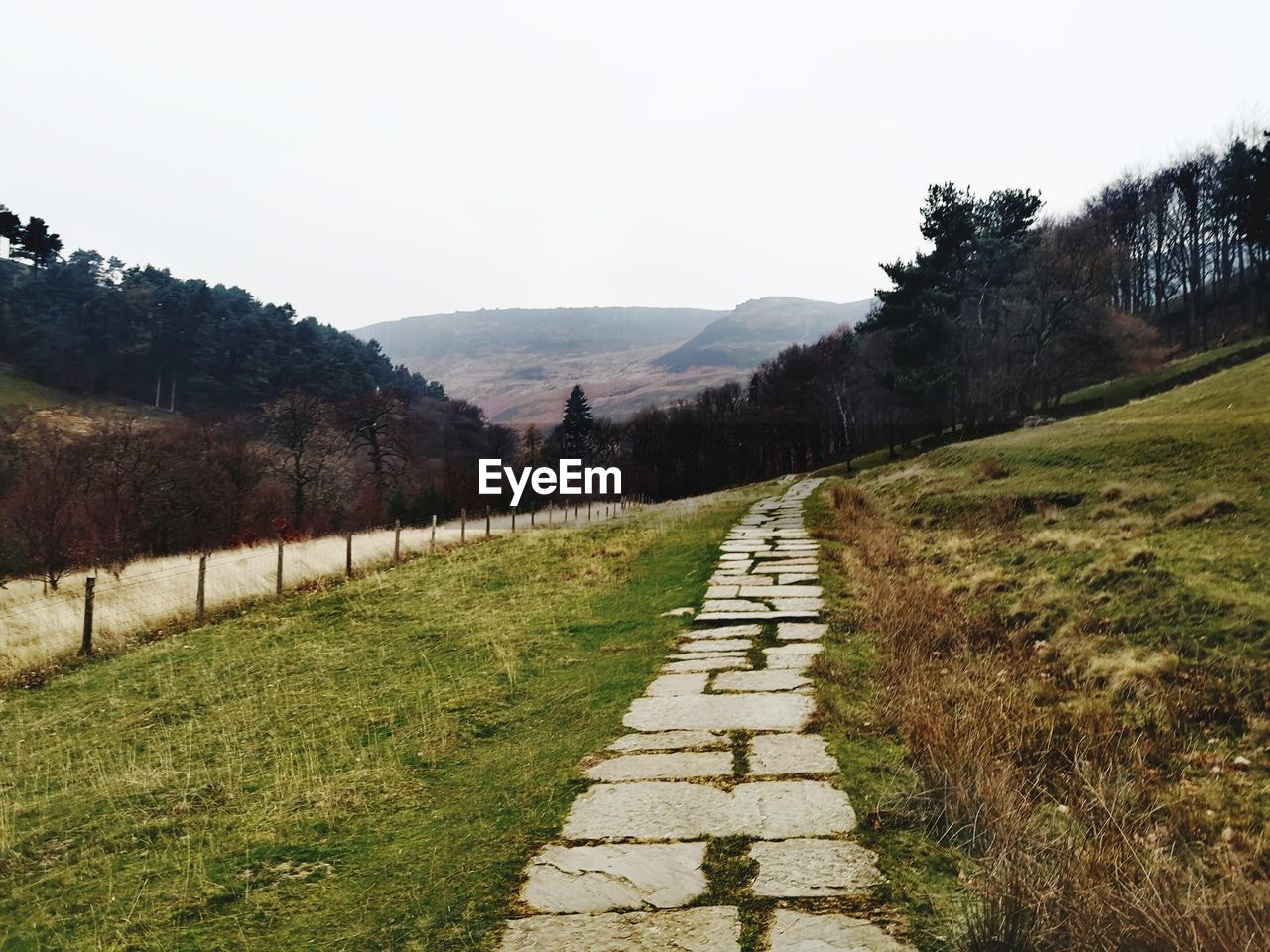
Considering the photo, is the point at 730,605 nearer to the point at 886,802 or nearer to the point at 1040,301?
the point at 886,802

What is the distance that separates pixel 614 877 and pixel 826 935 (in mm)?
813

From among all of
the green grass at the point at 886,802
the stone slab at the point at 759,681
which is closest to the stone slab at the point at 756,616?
the green grass at the point at 886,802

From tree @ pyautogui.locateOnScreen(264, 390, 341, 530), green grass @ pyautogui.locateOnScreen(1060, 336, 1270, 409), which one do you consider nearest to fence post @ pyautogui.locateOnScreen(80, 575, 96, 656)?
tree @ pyautogui.locateOnScreen(264, 390, 341, 530)

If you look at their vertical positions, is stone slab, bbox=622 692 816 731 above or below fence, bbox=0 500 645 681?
above

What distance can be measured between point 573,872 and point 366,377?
81674 mm

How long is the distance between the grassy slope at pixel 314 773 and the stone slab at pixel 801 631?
3.31 ft

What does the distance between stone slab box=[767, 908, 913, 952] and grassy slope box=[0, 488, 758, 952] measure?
3.08 feet

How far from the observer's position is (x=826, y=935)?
89.7 inches

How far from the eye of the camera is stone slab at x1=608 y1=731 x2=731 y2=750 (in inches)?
161

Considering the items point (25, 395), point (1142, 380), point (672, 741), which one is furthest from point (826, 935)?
point (25, 395)

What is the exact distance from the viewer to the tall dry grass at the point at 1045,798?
2.20m

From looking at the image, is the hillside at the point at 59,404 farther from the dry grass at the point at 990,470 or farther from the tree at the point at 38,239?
the dry grass at the point at 990,470

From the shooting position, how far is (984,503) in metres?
15.5

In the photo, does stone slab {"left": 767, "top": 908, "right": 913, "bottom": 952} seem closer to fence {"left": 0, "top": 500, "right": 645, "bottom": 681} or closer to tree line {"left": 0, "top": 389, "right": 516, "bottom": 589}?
fence {"left": 0, "top": 500, "right": 645, "bottom": 681}
